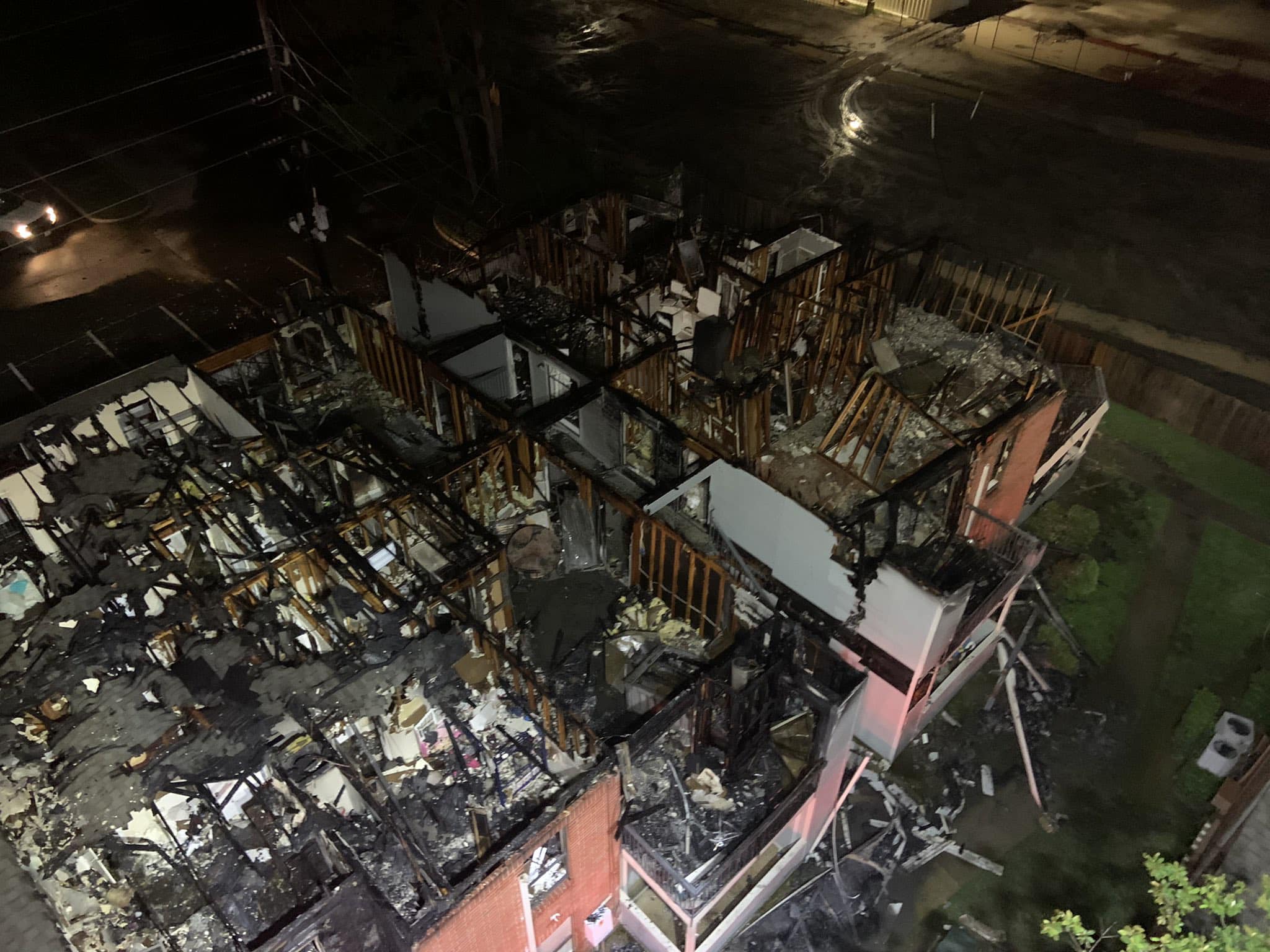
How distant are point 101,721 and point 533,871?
5.56 m

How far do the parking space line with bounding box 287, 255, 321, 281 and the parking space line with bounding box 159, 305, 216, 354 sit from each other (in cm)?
426

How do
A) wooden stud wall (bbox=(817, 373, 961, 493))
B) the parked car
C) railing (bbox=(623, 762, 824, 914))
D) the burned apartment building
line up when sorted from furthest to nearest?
the parked car, wooden stud wall (bbox=(817, 373, 961, 493)), railing (bbox=(623, 762, 824, 914)), the burned apartment building

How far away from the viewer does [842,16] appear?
Answer: 4234 cm

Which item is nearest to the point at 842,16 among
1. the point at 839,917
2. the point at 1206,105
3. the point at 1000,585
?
the point at 1206,105

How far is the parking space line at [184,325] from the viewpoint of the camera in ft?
89.4

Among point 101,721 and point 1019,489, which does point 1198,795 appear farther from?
point 101,721

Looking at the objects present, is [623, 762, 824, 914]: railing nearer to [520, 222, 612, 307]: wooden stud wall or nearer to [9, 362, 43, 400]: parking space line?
[520, 222, 612, 307]: wooden stud wall

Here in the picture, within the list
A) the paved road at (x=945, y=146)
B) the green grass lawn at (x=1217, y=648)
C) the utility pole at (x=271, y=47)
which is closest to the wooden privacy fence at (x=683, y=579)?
the green grass lawn at (x=1217, y=648)

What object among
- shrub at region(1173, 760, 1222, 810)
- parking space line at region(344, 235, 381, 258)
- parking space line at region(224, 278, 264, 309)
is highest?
parking space line at region(344, 235, 381, 258)

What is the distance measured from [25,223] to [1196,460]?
38.6 m

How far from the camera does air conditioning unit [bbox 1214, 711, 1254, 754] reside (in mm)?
16266

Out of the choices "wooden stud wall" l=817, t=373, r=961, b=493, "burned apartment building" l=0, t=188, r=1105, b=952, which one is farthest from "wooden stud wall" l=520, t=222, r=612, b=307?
"wooden stud wall" l=817, t=373, r=961, b=493

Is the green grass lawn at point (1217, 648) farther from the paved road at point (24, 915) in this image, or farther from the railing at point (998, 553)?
the paved road at point (24, 915)

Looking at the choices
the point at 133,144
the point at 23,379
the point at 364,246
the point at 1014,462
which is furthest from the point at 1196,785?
the point at 23,379
